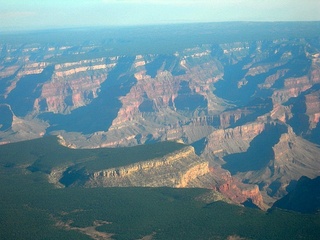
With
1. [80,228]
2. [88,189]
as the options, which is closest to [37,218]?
[80,228]

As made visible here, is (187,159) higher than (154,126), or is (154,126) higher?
(187,159)

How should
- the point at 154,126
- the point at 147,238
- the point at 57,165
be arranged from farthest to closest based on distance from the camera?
the point at 154,126 < the point at 57,165 < the point at 147,238

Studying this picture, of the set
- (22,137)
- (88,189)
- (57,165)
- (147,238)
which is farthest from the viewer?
(22,137)

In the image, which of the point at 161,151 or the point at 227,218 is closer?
Result: the point at 227,218

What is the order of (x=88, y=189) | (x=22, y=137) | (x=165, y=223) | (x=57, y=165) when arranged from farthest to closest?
(x=22, y=137) → (x=57, y=165) → (x=88, y=189) → (x=165, y=223)

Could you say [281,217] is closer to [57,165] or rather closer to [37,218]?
[37,218]

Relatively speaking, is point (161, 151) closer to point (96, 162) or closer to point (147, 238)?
point (96, 162)

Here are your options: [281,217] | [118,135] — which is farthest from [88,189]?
[118,135]

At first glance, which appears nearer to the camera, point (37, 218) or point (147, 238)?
point (147, 238)

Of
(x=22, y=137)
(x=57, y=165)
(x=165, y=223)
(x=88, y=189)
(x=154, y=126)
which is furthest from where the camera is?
(x=154, y=126)
